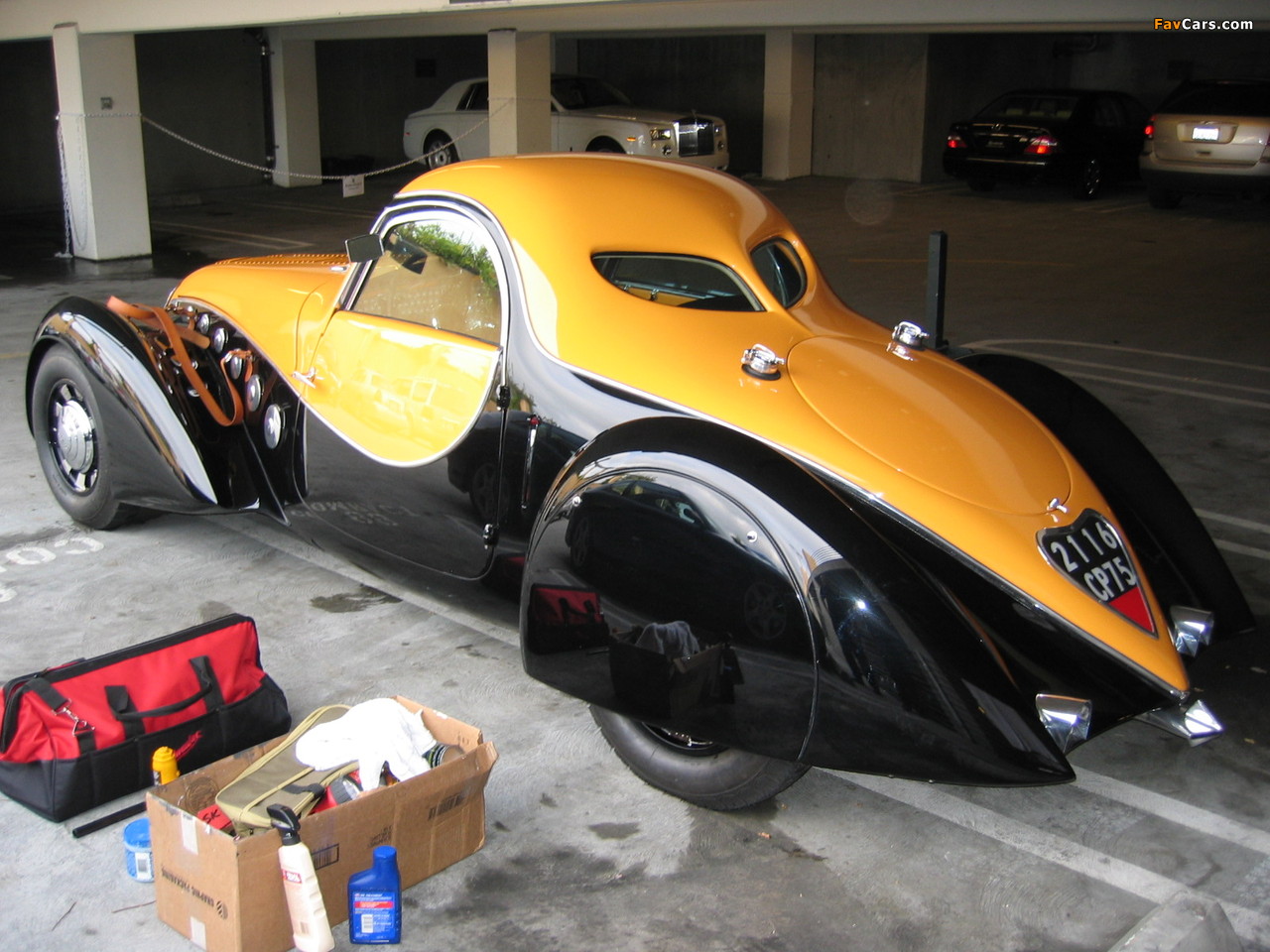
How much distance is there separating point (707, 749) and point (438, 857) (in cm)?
79

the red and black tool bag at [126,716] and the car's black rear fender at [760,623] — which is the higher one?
the car's black rear fender at [760,623]

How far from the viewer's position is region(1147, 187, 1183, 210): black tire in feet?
54.4

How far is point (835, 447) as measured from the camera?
3436 millimetres

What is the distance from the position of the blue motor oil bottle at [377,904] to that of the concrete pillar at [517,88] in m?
11.7

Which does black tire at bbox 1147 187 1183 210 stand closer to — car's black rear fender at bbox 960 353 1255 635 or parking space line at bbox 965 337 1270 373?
parking space line at bbox 965 337 1270 373

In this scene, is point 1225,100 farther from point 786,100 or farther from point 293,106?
point 293,106

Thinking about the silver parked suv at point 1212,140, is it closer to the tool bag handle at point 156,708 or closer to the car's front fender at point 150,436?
the car's front fender at point 150,436

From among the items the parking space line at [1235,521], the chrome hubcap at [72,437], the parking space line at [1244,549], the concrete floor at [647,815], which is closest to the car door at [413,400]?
the concrete floor at [647,815]

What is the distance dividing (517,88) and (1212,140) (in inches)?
329

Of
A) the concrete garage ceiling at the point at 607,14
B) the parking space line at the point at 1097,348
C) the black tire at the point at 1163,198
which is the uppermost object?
the concrete garage ceiling at the point at 607,14

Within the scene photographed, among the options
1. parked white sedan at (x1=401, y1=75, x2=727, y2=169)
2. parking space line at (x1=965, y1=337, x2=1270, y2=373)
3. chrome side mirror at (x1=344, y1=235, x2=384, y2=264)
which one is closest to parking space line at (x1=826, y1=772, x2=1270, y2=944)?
chrome side mirror at (x1=344, y1=235, x2=384, y2=264)

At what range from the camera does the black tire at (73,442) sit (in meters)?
5.34

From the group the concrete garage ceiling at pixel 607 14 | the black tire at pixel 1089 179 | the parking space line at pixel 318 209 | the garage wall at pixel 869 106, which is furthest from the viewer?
the garage wall at pixel 869 106

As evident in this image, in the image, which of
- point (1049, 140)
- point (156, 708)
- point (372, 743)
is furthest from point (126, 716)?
point (1049, 140)
